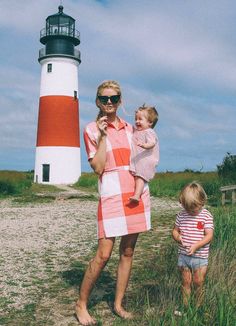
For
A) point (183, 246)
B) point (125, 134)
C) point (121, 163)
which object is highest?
point (125, 134)

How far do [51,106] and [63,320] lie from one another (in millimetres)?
22638

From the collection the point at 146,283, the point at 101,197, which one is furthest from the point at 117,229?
the point at 146,283

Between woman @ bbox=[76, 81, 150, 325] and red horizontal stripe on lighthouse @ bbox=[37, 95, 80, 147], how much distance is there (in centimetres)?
2196

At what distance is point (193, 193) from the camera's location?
3.45m

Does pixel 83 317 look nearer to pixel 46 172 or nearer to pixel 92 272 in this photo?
pixel 92 272

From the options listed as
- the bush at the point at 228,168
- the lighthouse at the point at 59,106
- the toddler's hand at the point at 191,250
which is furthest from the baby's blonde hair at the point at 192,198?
the lighthouse at the point at 59,106

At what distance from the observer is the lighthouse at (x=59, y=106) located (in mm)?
25438

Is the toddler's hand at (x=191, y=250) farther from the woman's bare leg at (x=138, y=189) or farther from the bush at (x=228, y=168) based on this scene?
the bush at (x=228, y=168)

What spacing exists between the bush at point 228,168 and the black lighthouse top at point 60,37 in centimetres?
1248

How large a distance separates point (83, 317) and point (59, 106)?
22597mm

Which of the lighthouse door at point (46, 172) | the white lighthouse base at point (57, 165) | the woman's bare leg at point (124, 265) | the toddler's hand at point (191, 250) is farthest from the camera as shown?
the lighthouse door at point (46, 172)

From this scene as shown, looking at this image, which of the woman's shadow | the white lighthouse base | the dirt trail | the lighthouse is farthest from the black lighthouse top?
the woman's shadow

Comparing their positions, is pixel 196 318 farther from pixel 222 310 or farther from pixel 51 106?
pixel 51 106

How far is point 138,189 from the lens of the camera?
135 inches
